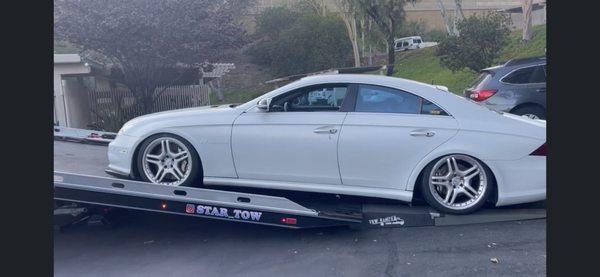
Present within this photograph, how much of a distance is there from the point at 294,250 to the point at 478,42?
16.0 m

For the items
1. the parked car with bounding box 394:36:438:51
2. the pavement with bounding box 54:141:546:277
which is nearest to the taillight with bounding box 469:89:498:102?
the pavement with bounding box 54:141:546:277

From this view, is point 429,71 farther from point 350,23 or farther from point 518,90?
point 518,90

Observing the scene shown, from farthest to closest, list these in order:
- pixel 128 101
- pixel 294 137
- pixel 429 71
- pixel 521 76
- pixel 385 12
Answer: pixel 429 71, pixel 385 12, pixel 128 101, pixel 521 76, pixel 294 137

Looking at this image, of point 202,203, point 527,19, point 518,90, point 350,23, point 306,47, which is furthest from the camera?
point 306,47

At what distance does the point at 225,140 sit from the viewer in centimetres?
660

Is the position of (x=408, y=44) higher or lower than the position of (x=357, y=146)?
higher

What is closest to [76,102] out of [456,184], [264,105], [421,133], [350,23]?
[264,105]

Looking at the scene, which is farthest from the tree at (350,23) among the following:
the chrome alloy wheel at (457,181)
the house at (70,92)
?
the chrome alloy wheel at (457,181)

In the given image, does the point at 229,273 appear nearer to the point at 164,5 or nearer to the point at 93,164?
the point at 93,164

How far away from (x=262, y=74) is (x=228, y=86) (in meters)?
2.23

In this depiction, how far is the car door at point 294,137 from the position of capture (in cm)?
643

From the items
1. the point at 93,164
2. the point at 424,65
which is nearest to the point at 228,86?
the point at 424,65

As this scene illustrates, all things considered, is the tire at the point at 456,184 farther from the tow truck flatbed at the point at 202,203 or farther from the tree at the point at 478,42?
the tree at the point at 478,42

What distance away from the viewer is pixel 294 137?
647 cm
